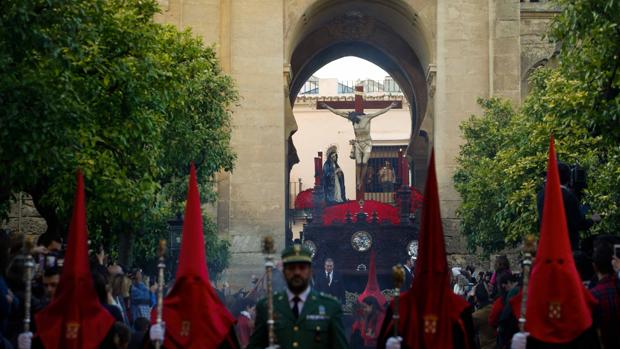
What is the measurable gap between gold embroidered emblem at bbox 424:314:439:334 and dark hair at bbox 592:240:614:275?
70.6 inches

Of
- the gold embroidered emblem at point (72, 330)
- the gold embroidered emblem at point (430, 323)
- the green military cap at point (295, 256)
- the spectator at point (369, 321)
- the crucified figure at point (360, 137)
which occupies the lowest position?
the spectator at point (369, 321)

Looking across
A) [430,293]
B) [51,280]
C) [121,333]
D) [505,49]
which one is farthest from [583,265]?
[505,49]

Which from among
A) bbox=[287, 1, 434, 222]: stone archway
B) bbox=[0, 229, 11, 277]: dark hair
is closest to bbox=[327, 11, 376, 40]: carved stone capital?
bbox=[287, 1, 434, 222]: stone archway

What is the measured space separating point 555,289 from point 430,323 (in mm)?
1117

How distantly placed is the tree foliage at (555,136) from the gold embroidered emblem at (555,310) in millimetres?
8469

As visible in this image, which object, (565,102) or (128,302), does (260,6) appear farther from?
(128,302)

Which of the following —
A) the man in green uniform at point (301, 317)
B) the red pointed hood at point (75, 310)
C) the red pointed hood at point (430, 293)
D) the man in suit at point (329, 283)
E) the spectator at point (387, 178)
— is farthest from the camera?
the spectator at point (387, 178)

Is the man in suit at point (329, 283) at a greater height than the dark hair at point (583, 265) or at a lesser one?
lesser

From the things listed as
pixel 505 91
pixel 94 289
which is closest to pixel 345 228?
pixel 505 91

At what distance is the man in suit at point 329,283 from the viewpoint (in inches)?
1406

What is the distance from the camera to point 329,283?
119ft

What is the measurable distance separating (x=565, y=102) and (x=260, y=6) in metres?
19.3

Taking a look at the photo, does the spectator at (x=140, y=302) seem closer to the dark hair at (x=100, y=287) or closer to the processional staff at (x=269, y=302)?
the dark hair at (x=100, y=287)

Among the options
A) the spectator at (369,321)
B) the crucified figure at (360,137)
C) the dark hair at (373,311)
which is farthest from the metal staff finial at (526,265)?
the crucified figure at (360,137)
